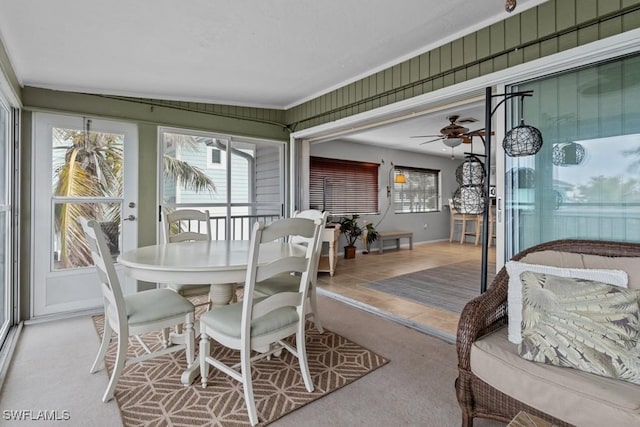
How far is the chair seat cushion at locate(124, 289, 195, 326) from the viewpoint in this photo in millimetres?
1915

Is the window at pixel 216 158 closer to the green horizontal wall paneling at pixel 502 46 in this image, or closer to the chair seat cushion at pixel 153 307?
the green horizontal wall paneling at pixel 502 46

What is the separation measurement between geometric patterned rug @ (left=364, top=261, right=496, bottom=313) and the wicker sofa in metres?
1.70

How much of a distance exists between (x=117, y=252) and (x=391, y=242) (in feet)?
18.4

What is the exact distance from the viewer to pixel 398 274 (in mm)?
5023

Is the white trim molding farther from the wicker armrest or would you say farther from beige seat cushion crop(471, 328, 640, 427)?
beige seat cushion crop(471, 328, 640, 427)

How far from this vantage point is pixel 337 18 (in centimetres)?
230

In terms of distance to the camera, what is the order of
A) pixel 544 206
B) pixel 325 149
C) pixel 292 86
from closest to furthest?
pixel 544 206 → pixel 292 86 → pixel 325 149

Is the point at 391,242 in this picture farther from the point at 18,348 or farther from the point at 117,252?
the point at 18,348

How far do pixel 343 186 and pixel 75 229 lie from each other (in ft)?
15.2

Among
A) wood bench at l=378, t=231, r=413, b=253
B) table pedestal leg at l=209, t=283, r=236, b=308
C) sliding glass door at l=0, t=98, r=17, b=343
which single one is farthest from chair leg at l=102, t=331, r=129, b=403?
wood bench at l=378, t=231, r=413, b=253

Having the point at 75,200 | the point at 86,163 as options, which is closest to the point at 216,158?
the point at 86,163

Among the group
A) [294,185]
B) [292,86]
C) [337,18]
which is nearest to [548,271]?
[337,18]

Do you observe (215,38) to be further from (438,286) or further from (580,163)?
(438,286)

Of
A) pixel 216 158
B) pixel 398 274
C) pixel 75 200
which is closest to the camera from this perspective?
pixel 75 200
